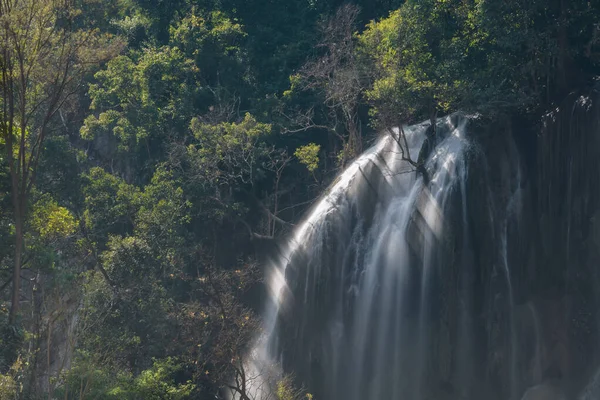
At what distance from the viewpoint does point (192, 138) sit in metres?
31.6

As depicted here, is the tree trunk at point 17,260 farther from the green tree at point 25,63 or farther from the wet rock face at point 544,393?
the wet rock face at point 544,393

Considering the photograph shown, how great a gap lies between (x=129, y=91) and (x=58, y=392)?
592 inches

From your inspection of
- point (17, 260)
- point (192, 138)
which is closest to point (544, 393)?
point (17, 260)

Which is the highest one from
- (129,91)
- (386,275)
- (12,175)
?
(129,91)

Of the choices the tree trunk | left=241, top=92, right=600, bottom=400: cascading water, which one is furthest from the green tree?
left=241, top=92, right=600, bottom=400: cascading water

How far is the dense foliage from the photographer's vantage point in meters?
22.3

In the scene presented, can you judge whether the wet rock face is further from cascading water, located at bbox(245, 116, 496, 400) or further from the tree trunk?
the tree trunk

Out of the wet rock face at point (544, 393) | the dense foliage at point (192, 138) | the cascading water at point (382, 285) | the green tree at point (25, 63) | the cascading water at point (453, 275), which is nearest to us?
the green tree at point (25, 63)

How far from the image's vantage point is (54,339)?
25.5m

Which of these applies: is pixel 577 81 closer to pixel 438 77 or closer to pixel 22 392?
pixel 438 77

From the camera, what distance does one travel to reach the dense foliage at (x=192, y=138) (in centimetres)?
2230

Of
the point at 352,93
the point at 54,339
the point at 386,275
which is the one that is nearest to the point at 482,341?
the point at 386,275

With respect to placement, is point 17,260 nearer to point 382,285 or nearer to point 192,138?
point 382,285

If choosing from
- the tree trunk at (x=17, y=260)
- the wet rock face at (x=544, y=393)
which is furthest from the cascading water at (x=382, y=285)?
the tree trunk at (x=17, y=260)
